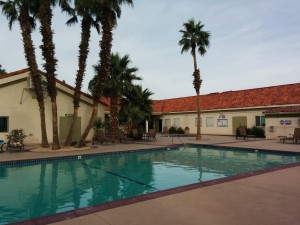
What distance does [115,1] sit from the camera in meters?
18.2

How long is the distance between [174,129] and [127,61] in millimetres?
15916

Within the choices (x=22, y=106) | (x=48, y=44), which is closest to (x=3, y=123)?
(x=22, y=106)

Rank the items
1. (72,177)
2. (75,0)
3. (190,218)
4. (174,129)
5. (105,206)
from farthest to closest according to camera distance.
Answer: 1. (174,129)
2. (75,0)
3. (72,177)
4. (105,206)
5. (190,218)

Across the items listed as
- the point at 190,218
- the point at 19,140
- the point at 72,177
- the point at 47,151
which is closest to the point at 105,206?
the point at 190,218

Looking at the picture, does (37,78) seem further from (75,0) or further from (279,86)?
(279,86)

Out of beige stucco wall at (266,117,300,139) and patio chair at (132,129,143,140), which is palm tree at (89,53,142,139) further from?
beige stucco wall at (266,117,300,139)

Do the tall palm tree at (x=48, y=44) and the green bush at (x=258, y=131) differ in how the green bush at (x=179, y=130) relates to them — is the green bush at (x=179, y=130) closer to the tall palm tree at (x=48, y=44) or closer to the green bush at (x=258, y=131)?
the green bush at (x=258, y=131)

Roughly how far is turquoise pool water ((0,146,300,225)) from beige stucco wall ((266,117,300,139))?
9.72m

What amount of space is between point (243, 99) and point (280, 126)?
7793mm

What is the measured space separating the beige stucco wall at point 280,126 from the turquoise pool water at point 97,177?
972 cm

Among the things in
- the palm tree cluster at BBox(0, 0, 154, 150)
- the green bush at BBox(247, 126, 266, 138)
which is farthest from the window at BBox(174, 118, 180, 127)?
the palm tree cluster at BBox(0, 0, 154, 150)

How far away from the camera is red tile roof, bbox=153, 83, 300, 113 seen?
1144 inches

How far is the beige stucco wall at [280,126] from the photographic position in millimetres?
24314

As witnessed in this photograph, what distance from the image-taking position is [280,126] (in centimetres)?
2552
